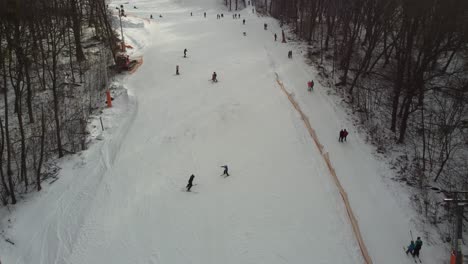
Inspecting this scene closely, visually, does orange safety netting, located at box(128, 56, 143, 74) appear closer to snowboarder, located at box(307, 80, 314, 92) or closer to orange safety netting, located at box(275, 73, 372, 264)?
orange safety netting, located at box(275, 73, 372, 264)

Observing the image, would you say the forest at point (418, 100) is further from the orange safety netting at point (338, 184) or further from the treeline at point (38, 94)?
the treeline at point (38, 94)

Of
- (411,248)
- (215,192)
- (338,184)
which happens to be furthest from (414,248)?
(215,192)

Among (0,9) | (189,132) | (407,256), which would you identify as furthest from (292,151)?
(0,9)

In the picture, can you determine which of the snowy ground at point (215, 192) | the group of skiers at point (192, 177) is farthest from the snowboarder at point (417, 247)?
the group of skiers at point (192, 177)

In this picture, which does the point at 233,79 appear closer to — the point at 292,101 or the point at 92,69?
the point at 292,101

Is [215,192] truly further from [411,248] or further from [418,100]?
[418,100]
